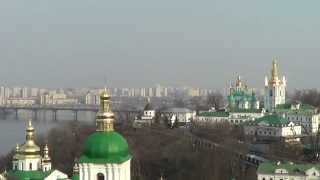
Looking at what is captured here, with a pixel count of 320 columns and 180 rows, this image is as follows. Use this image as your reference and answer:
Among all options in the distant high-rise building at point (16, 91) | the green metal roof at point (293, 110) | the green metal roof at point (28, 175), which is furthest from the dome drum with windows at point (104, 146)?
the distant high-rise building at point (16, 91)

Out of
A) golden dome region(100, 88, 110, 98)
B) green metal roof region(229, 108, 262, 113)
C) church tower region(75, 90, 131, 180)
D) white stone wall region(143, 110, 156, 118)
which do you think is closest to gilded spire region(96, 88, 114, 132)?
church tower region(75, 90, 131, 180)

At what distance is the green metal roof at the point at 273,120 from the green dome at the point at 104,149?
19.1 meters

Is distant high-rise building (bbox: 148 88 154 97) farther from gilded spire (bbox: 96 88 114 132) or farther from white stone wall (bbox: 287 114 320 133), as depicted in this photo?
gilded spire (bbox: 96 88 114 132)

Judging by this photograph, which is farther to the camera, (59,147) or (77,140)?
(77,140)

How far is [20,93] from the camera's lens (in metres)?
104

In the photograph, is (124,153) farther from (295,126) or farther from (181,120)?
(181,120)

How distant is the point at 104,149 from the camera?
6.82 metres

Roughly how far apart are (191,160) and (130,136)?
6046mm

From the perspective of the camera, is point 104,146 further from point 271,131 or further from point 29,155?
point 271,131

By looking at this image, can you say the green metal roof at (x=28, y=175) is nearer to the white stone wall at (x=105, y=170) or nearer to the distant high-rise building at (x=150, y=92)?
the white stone wall at (x=105, y=170)

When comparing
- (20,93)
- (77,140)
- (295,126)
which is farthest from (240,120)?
(20,93)

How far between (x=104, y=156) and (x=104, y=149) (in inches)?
2.8

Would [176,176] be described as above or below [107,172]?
below

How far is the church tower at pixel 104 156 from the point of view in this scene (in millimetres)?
6820
